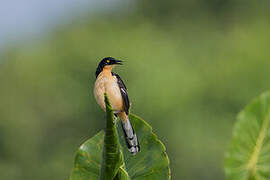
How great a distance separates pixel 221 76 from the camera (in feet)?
94.0

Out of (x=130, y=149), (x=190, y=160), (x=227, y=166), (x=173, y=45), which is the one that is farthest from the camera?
(x=173, y=45)

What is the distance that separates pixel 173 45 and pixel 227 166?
27.9 m

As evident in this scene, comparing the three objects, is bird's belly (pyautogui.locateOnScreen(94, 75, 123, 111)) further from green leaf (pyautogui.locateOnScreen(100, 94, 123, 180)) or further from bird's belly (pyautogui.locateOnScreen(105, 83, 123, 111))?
green leaf (pyautogui.locateOnScreen(100, 94, 123, 180))

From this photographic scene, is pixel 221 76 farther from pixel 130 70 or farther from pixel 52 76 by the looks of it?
pixel 52 76

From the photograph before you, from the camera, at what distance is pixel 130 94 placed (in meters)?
25.7

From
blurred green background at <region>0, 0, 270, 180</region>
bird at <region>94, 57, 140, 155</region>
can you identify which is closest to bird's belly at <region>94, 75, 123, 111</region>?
bird at <region>94, 57, 140, 155</region>

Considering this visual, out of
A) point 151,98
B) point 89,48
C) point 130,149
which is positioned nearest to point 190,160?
point 151,98

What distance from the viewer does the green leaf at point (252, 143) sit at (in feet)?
12.6

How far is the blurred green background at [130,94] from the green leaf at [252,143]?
2047 cm

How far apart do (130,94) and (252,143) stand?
2181 cm

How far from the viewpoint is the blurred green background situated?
85.0ft

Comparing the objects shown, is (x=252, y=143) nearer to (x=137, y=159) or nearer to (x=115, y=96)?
(x=137, y=159)

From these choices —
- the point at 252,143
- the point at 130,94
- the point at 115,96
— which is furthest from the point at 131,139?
the point at 130,94

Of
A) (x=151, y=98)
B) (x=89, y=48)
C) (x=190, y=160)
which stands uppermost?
(x=89, y=48)
